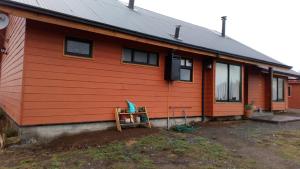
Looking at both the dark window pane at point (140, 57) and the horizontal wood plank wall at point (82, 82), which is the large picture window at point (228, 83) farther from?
the dark window pane at point (140, 57)

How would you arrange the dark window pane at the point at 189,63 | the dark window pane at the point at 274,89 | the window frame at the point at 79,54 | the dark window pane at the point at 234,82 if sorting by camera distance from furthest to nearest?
the dark window pane at the point at 274,89, the dark window pane at the point at 234,82, the dark window pane at the point at 189,63, the window frame at the point at 79,54

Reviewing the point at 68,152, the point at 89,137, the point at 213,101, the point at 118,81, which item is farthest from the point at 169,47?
the point at 68,152

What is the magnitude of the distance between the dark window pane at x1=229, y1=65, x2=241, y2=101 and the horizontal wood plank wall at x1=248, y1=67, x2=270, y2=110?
2718 millimetres

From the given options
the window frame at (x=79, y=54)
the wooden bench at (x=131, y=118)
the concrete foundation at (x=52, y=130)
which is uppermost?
the window frame at (x=79, y=54)

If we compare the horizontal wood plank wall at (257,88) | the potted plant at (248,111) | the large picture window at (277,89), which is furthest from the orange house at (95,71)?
the large picture window at (277,89)

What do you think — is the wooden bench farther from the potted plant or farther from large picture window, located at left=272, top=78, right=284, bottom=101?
large picture window, located at left=272, top=78, right=284, bottom=101

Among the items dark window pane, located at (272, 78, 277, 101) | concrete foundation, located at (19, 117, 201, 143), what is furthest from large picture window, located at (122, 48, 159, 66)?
dark window pane, located at (272, 78, 277, 101)

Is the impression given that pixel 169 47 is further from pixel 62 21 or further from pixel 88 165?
pixel 88 165

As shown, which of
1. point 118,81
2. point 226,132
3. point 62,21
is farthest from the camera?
point 226,132

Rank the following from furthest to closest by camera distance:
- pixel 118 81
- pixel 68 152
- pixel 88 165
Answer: pixel 118 81
pixel 68 152
pixel 88 165

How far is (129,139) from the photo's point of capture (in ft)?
19.4

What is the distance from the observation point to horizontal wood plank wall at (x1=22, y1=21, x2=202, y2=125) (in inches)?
224

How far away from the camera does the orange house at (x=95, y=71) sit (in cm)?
563

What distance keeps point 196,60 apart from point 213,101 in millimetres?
1667
